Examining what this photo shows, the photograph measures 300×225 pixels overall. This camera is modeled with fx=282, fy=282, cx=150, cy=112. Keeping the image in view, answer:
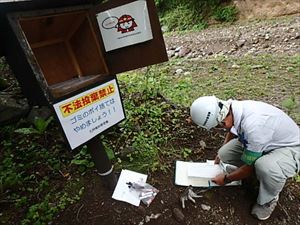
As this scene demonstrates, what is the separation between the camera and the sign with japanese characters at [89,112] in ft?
6.48

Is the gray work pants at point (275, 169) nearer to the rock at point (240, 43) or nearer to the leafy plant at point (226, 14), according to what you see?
the rock at point (240, 43)

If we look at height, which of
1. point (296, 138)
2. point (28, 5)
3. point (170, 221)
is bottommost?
point (170, 221)

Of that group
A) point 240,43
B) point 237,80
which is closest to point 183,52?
point 240,43

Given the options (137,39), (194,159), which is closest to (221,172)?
(194,159)

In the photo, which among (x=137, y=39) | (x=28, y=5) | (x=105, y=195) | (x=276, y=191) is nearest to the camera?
(x=28, y=5)

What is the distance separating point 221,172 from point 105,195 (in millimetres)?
1214

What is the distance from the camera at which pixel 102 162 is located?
2580 millimetres

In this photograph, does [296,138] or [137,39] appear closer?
[137,39]

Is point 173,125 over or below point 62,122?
below

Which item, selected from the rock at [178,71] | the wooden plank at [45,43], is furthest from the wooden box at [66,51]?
the rock at [178,71]

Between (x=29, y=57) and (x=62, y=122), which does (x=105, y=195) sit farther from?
(x=29, y=57)

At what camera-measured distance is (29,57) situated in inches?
69.4

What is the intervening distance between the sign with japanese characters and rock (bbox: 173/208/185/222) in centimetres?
101

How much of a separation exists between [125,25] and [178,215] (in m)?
1.71
